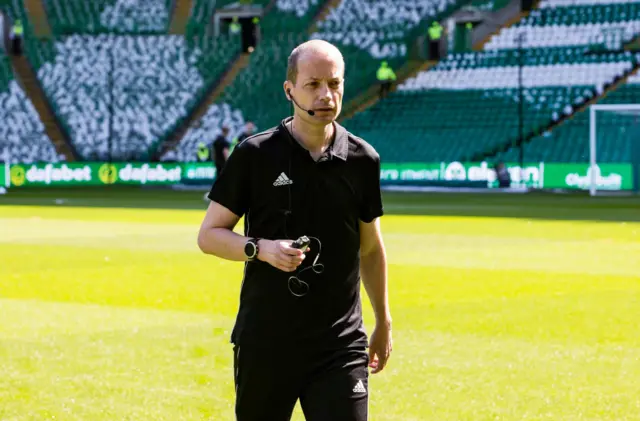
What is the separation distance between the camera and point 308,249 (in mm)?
4648

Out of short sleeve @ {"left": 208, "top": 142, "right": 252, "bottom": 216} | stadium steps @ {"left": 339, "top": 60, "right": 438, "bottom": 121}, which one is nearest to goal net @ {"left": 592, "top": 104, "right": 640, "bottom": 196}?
stadium steps @ {"left": 339, "top": 60, "right": 438, "bottom": 121}

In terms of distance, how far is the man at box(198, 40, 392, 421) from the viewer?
470 cm

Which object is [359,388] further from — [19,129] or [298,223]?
[19,129]

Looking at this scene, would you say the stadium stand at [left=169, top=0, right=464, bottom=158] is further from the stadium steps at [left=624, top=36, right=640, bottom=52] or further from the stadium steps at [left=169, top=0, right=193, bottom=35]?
the stadium steps at [left=624, top=36, right=640, bottom=52]

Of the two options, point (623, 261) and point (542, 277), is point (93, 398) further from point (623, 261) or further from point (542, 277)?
point (623, 261)

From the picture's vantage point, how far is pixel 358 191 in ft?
16.0

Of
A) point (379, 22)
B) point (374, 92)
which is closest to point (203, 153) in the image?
point (374, 92)

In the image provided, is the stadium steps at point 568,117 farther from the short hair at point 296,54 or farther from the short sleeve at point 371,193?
the short hair at point 296,54

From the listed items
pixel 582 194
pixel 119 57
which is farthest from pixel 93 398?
pixel 119 57

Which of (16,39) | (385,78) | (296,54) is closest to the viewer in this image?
(296,54)

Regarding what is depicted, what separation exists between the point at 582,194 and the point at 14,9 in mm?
35187

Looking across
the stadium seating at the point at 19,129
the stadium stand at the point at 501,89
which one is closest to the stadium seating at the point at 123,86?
the stadium seating at the point at 19,129

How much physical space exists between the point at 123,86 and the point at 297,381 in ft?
183

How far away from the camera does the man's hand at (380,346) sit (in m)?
5.15
